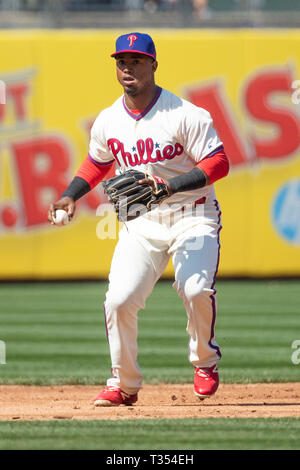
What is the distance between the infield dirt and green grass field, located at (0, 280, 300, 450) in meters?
0.24

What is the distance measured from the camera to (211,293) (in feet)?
17.3

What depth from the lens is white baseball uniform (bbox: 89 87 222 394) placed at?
17.1ft

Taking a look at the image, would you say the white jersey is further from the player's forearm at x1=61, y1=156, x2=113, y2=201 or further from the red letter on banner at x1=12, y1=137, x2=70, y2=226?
the red letter on banner at x1=12, y1=137, x2=70, y2=226

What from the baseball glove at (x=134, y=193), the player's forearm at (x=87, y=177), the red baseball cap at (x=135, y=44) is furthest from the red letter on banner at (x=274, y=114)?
the baseball glove at (x=134, y=193)

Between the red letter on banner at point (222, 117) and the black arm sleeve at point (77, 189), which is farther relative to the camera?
the red letter on banner at point (222, 117)

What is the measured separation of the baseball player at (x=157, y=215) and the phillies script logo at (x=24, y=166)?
8063mm

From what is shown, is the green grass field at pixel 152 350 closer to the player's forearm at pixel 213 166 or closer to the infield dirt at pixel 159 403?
the infield dirt at pixel 159 403

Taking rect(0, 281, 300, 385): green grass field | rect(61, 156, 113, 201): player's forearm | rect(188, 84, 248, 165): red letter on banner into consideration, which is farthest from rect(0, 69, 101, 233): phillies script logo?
rect(61, 156, 113, 201): player's forearm

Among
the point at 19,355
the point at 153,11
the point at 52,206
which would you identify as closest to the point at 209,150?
the point at 52,206

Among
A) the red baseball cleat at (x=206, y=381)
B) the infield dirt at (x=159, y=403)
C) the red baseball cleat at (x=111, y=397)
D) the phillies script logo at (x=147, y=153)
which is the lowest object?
the infield dirt at (x=159, y=403)

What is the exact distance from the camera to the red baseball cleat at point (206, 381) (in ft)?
17.9

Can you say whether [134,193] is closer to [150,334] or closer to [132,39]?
[132,39]

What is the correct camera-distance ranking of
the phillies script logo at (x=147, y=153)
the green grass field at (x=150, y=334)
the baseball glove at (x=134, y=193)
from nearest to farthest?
1. the baseball glove at (x=134, y=193)
2. the phillies script logo at (x=147, y=153)
3. the green grass field at (x=150, y=334)

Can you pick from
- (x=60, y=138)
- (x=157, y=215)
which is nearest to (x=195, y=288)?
(x=157, y=215)
